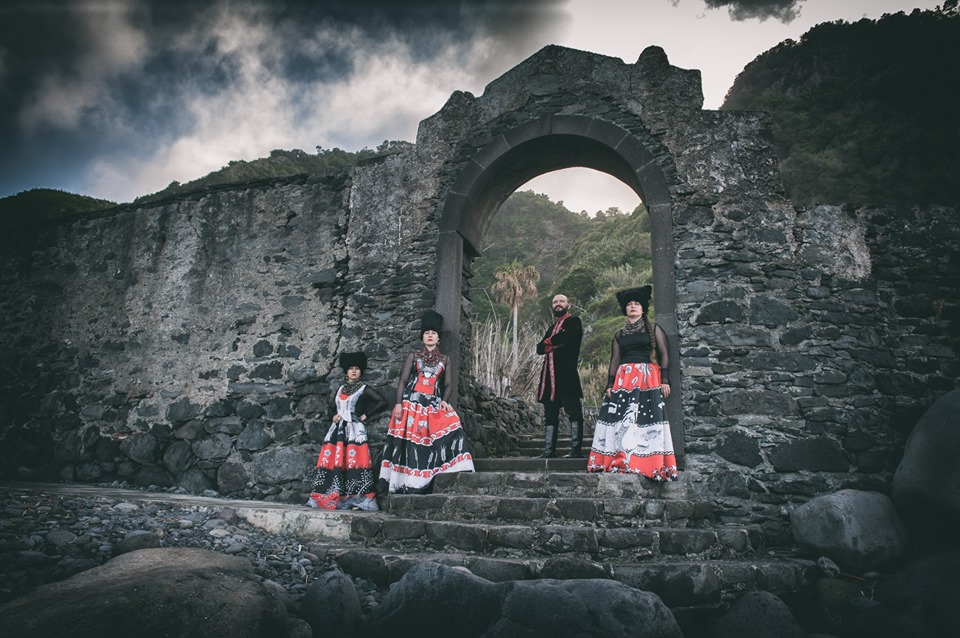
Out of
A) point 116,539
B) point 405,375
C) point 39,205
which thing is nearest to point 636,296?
point 405,375

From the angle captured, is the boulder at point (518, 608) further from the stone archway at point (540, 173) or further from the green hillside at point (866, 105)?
the green hillside at point (866, 105)

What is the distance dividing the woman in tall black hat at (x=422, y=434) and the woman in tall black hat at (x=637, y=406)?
1255mm

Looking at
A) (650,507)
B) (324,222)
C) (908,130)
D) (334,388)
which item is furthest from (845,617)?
(908,130)

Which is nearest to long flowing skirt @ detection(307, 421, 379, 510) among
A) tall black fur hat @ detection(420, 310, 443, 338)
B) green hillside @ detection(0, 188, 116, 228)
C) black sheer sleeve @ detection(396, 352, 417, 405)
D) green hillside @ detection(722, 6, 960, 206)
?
black sheer sleeve @ detection(396, 352, 417, 405)

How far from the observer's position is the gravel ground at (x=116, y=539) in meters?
3.05

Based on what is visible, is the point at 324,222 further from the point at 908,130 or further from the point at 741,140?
the point at 908,130

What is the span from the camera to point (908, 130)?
1580cm

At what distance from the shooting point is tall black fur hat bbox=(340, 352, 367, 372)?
5.93 meters

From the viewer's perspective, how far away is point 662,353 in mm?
5027

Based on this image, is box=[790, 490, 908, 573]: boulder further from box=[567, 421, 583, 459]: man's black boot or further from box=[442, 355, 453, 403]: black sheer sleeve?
box=[442, 355, 453, 403]: black sheer sleeve

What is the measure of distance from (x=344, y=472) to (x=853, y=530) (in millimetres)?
4258

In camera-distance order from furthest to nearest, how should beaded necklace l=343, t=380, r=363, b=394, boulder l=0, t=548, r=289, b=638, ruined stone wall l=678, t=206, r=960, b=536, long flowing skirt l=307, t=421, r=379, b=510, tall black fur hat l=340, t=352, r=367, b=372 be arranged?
tall black fur hat l=340, t=352, r=367, b=372, beaded necklace l=343, t=380, r=363, b=394, long flowing skirt l=307, t=421, r=379, b=510, ruined stone wall l=678, t=206, r=960, b=536, boulder l=0, t=548, r=289, b=638

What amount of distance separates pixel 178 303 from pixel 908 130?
1890cm

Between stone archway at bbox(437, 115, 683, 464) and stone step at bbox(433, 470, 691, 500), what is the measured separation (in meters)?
1.37
